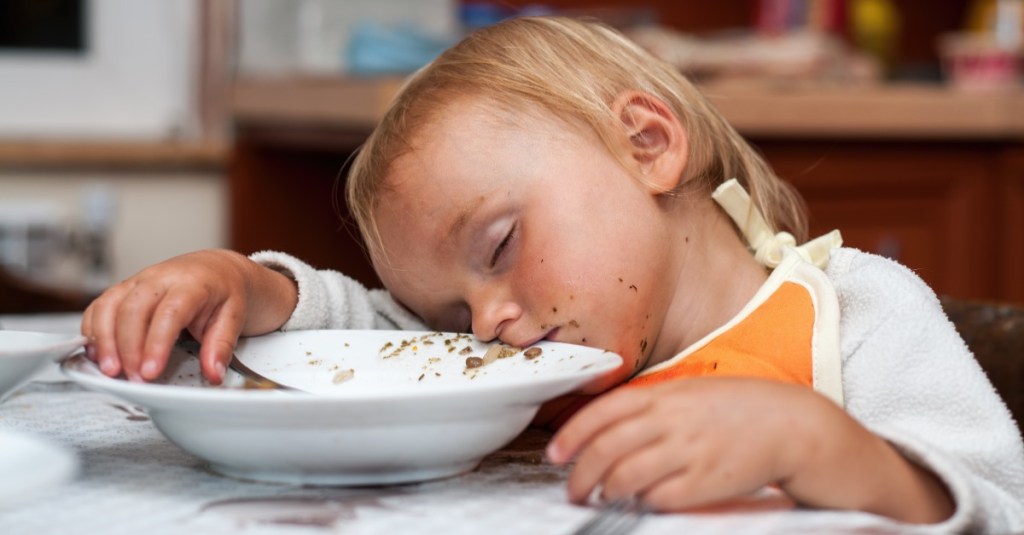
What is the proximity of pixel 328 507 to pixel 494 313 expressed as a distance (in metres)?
0.33

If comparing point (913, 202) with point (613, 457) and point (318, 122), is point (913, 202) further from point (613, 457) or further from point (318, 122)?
point (613, 457)

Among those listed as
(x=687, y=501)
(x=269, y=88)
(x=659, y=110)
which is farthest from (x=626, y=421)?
(x=269, y=88)

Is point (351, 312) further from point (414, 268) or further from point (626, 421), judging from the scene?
point (626, 421)

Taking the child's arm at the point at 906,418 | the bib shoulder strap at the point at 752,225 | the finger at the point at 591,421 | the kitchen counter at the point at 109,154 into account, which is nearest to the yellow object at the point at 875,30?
the kitchen counter at the point at 109,154

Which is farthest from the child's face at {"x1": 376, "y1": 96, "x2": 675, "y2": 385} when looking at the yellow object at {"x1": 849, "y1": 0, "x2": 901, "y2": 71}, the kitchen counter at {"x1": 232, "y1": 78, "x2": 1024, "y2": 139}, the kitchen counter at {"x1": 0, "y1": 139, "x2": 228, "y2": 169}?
the yellow object at {"x1": 849, "y1": 0, "x2": 901, "y2": 71}

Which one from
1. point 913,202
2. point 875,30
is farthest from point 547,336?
point 875,30

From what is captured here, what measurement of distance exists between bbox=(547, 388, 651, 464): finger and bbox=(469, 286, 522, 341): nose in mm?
292

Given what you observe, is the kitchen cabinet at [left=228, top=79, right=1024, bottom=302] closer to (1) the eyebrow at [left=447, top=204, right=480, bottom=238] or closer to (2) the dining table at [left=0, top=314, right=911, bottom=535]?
(1) the eyebrow at [left=447, top=204, right=480, bottom=238]

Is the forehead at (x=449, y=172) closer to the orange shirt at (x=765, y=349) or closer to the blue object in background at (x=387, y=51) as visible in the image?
the orange shirt at (x=765, y=349)

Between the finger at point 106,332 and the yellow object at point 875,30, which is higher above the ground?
the yellow object at point 875,30

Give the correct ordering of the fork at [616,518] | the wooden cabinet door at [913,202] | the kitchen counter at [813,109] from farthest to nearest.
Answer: the wooden cabinet door at [913,202], the kitchen counter at [813,109], the fork at [616,518]

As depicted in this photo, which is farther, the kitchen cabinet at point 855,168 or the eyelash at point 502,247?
the kitchen cabinet at point 855,168

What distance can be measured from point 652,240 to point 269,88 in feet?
5.62

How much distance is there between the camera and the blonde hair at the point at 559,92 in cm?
99
